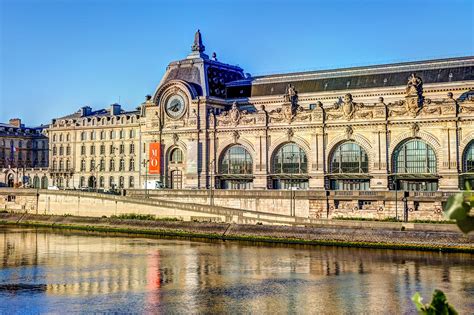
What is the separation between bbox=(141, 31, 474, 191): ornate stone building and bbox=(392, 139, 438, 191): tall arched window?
0.32ft

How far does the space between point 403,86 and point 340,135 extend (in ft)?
28.9

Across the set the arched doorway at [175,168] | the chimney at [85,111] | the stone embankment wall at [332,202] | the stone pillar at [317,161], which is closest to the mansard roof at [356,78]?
the stone pillar at [317,161]

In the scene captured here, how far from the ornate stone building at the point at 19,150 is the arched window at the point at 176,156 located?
3933 centimetres

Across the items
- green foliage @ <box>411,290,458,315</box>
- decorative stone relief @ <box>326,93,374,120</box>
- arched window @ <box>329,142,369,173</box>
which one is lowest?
green foliage @ <box>411,290,458,315</box>

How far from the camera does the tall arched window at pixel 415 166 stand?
5931 centimetres

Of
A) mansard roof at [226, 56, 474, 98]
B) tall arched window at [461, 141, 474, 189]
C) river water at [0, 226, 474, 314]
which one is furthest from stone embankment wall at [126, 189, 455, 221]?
mansard roof at [226, 56, 474, 98]

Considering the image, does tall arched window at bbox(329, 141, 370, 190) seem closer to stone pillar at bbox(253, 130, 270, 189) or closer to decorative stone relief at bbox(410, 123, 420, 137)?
decorative stone relief at bbox(410, 123, 420, 137)

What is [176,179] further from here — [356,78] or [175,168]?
[356,78]

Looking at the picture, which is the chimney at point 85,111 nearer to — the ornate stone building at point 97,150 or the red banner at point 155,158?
the ornate stone building at point 97,150

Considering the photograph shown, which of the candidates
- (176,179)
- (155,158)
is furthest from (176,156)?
(176,179)

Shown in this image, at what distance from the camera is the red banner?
7554cm

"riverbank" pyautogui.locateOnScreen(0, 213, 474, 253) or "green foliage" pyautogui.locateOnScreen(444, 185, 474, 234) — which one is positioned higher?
"green foliage" pyautogui.locateOnScreen(444, 185, 474, 234)

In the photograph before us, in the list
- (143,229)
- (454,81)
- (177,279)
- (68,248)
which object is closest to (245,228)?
(143,229)

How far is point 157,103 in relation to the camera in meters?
76.6
